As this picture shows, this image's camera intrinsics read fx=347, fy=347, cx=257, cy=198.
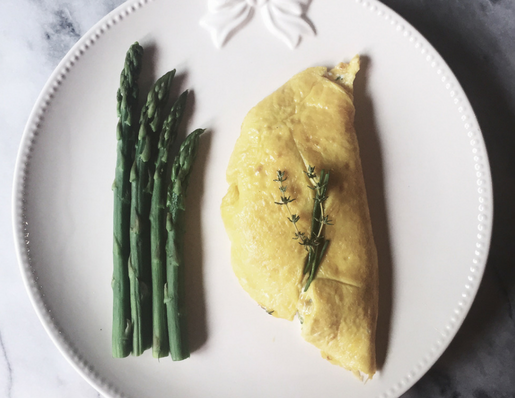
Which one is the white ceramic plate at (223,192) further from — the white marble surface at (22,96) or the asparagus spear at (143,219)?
the white marble surface at (22,96)

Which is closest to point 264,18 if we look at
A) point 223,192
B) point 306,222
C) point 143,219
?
point 223,192

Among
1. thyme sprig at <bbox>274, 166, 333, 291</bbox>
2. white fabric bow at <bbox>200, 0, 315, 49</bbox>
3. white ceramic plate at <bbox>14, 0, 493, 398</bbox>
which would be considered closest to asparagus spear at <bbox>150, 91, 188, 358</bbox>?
white ceramic plate at <bbox>14, 0, 493, 398</bbox>

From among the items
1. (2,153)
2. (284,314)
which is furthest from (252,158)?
(2,153)

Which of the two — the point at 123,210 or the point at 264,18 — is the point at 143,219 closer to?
the point at 123,210

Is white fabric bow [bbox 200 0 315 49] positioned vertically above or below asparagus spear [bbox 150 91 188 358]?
above

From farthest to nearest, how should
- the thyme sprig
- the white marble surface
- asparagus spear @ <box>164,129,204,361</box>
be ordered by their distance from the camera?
the white marble surface, asparagus spear @ <box>164,129,204,361</box>, the thyme sprig

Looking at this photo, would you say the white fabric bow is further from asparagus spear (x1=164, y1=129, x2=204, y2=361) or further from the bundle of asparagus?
asparagus spear (x1=164, y1=129, x2=204, y2=361)

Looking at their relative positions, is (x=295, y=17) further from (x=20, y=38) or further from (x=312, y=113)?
(x=20, y=38)
